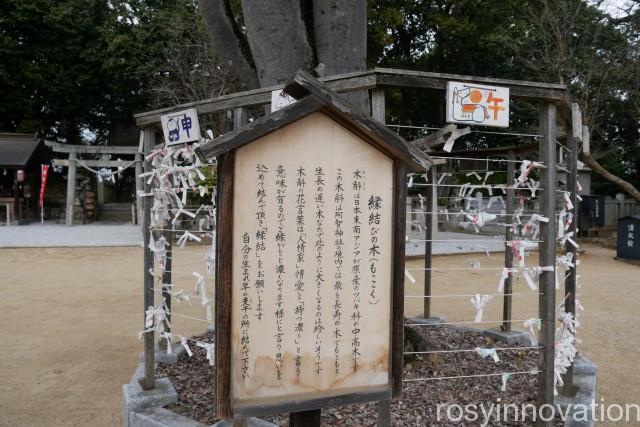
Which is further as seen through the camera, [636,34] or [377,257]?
[636,34]

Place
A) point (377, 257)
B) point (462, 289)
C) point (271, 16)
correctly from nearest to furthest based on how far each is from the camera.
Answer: point (377, 257), point (271, 16), point (462, 289)

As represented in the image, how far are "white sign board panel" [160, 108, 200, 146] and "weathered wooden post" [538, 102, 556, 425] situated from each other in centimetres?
209

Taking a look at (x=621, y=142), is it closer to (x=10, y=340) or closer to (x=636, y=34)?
(x=636, y=34)

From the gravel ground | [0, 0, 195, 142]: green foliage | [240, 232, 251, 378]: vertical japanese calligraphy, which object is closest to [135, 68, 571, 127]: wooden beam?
[240, 232, 251, 378]: vertical japanese calligraphy

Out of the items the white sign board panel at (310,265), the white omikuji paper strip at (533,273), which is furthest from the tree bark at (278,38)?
the white omikuji paper strip at (533,273)

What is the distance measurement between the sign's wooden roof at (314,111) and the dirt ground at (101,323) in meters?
2.71

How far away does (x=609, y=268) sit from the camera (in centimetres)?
1052

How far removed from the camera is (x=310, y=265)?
188 centimetres

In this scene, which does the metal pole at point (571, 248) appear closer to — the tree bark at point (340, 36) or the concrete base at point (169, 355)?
the tree bark at point (340, 36)

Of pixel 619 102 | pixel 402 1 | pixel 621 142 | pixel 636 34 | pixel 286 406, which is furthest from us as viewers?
pixel 621 142

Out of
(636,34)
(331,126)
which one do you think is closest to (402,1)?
(636,34)

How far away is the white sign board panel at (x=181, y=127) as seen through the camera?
3049mm

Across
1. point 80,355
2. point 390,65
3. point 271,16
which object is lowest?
point 80,355

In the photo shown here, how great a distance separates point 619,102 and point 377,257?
17.9 metres
